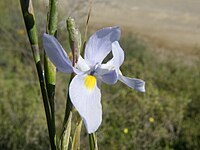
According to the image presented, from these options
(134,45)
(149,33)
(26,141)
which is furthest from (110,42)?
(149,33)

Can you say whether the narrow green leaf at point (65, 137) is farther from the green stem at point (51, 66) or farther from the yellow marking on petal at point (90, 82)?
the yellow marking on petal at point (90, 82)

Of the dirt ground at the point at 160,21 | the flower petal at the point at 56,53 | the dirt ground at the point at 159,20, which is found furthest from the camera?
the dirt ground at the point at 159,20

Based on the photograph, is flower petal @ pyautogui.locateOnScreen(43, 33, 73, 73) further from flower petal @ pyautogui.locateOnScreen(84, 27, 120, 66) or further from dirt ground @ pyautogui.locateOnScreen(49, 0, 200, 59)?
→ dirt ground @ pyautogui.locateOnScreen(49, 0, 200, 59)

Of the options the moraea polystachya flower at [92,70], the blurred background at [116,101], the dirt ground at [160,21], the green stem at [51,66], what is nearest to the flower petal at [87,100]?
the moraea polystachya flower at [92,70]

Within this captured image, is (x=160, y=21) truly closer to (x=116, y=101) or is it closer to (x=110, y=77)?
(x=116, y=101)

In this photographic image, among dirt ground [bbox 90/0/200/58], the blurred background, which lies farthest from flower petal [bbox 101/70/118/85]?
dirt ground [bbox 90/0/200/58]

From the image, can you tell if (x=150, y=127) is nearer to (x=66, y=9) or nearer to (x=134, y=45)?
(x=66, y=9)

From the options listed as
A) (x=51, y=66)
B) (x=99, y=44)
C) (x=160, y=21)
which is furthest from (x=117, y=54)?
(x=160, y=21)
